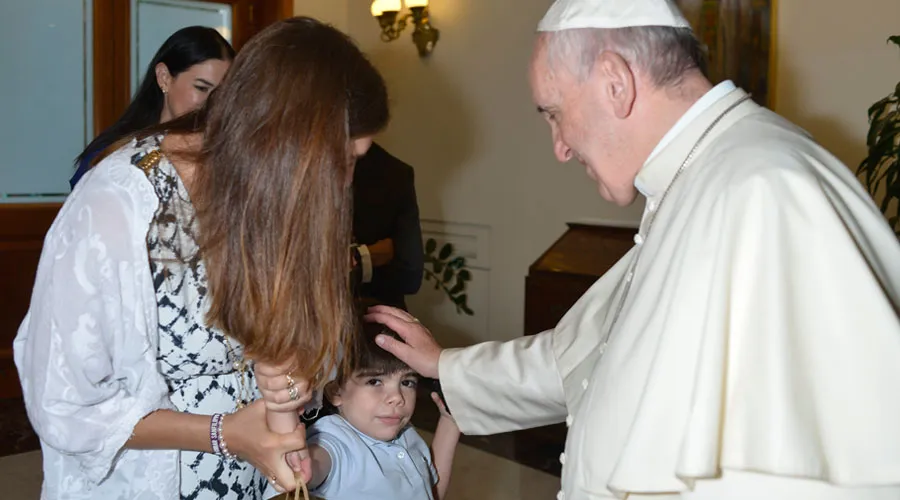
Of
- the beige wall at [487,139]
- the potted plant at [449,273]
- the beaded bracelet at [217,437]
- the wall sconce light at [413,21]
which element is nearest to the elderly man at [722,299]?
the beaded bracelet at [217,437]

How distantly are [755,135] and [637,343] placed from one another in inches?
15.0

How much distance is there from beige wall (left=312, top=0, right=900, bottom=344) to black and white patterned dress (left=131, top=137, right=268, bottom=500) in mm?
4008

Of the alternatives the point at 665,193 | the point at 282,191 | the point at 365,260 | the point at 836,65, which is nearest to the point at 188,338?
the point at 282,191

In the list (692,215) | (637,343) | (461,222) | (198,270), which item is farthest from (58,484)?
(461,222)

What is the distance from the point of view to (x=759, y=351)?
1.43 m

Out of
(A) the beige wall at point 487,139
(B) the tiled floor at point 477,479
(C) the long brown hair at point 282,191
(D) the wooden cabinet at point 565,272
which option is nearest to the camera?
(C) the long brown hair at point 282,191

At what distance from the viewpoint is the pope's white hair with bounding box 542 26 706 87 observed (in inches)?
65.7

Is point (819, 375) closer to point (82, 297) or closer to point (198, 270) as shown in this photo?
point (198, 270)

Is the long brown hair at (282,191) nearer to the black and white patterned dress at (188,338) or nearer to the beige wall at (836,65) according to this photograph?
the black and white patterned dress at (188,338)

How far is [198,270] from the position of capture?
1.76 m

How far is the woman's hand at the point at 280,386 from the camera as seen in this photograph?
167 cm

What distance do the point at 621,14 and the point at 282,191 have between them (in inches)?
25.8

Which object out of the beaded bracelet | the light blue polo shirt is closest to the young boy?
the light blue polo shirt

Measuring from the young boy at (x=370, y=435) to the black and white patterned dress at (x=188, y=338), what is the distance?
0.34 meters
